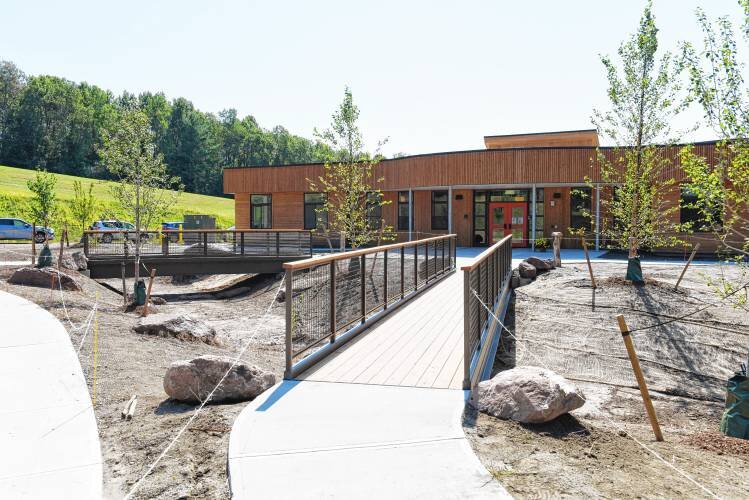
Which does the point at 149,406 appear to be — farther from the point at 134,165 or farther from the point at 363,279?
the point at 134,165

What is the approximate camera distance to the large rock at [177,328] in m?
10.7

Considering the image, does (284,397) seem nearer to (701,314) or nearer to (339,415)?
(339,415)

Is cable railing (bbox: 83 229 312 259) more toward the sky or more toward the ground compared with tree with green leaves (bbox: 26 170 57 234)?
more toward the ground

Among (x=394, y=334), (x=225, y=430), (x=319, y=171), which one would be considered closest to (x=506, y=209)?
(x=319, y=171)

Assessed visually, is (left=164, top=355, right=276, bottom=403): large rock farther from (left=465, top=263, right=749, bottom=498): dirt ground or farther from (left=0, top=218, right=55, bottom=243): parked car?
(left=0, top=218, right=55, bottom=243): parked car

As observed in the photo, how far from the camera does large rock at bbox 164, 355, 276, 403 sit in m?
6.14

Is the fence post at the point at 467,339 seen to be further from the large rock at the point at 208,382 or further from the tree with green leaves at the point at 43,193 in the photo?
the tree with green leaves at the point at 43,193

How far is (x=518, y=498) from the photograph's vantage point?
378 centimetres

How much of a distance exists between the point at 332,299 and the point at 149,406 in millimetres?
2587

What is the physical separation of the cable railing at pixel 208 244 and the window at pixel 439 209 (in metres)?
8.27

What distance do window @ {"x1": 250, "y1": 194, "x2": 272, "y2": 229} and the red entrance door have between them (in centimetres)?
1316

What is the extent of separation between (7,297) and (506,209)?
69.8 ft

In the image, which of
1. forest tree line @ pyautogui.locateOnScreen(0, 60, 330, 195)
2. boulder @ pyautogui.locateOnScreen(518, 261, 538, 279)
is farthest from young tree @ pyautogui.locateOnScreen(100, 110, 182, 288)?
forest tree line @ pyautogui.locateOnScreen(0, 60, 330, 195)

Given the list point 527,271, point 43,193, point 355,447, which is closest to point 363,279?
point 355,447
